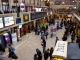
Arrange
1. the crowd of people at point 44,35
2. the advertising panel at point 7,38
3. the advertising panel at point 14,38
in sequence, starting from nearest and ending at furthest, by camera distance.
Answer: the crowd of people at point 44,35 → the advertising panel at point 7,38 → the advertising panel at point 14,38

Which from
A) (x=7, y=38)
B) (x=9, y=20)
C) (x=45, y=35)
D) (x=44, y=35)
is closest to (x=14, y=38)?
(x=7, y=38)

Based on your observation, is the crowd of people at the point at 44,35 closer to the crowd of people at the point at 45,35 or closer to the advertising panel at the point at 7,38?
the crowd of people at the point at 45,35

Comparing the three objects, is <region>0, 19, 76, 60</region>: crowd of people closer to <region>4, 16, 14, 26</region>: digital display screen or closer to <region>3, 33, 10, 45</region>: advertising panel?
<region>3, 33, 10, 45</region>: advertising panel

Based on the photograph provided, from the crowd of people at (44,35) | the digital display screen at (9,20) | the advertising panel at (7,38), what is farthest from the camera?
the advertising panel at (7,38)

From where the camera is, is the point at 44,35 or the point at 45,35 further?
the point at 45,35

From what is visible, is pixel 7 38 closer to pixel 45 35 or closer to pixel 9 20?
pixel 9 20

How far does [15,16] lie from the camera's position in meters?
18.5

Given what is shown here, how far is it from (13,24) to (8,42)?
2280 mm

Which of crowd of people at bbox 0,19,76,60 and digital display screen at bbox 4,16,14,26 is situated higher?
digital display screen at bbox 4,16,14,26

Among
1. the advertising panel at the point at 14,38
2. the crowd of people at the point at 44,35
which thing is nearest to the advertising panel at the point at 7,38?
the advertising panel at the point at 14,38

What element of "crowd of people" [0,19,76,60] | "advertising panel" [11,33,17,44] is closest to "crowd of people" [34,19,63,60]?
"crowd of people" [0,19,76,60]

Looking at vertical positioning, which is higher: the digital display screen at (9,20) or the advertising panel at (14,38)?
the digital display screen at (9,20)

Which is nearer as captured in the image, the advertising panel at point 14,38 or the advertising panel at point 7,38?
the advertising panel at point 7,38

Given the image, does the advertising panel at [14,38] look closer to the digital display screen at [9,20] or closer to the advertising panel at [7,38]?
the advertising panel at [7,38]
